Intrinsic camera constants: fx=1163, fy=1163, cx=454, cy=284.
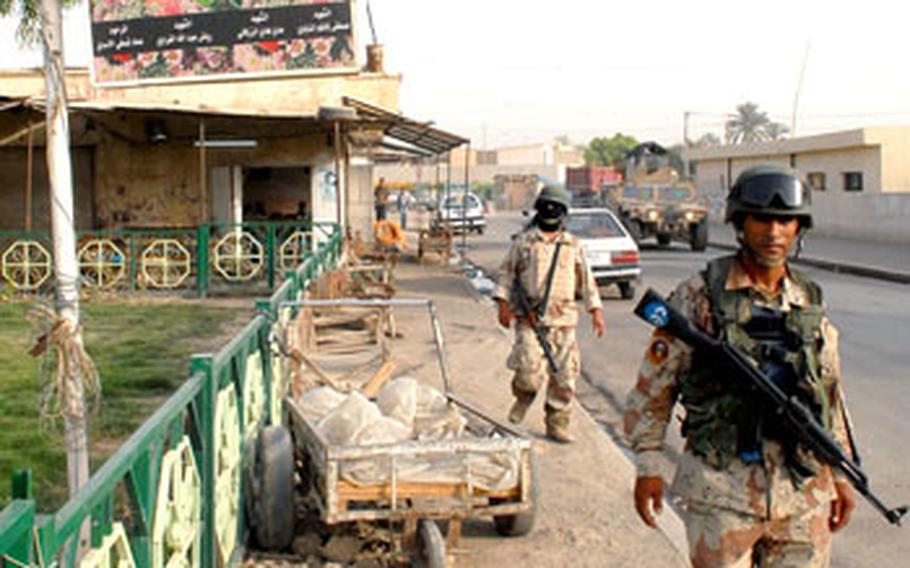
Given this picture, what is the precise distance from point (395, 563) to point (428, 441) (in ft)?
1.85

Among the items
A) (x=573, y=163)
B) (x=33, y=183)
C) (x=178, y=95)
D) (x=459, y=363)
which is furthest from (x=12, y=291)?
(x=573, y=163)

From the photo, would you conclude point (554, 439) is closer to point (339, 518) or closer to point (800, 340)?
point (339, 518)

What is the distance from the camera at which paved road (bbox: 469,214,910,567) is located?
5594mm

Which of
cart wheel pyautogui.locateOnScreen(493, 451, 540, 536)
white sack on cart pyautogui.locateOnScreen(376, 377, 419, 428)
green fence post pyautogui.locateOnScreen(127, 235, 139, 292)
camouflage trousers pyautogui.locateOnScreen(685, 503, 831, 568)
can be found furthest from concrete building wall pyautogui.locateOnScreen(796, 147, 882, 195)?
camouflage trousers pyautogui.locateOnScreen(685, 503, 831, 568)

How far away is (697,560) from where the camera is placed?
3168mm

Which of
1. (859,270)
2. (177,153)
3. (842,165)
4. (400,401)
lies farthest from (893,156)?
→ (400,401)

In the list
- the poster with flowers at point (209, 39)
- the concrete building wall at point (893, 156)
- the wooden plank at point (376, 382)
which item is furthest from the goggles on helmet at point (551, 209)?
the concrete building wall at point (893, 156)

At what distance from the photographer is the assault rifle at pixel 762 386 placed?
2986 mm

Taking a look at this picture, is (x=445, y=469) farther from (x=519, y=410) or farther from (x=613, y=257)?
(x=613, y=257)

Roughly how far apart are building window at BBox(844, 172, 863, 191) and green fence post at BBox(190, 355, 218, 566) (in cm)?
3279

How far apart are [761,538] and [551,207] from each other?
13.2 ft

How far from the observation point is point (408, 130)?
1880cm

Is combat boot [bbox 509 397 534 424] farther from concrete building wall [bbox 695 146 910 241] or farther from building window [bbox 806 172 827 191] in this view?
building window [bbox 806 172 827 191]

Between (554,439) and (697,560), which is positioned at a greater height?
(697,560)
